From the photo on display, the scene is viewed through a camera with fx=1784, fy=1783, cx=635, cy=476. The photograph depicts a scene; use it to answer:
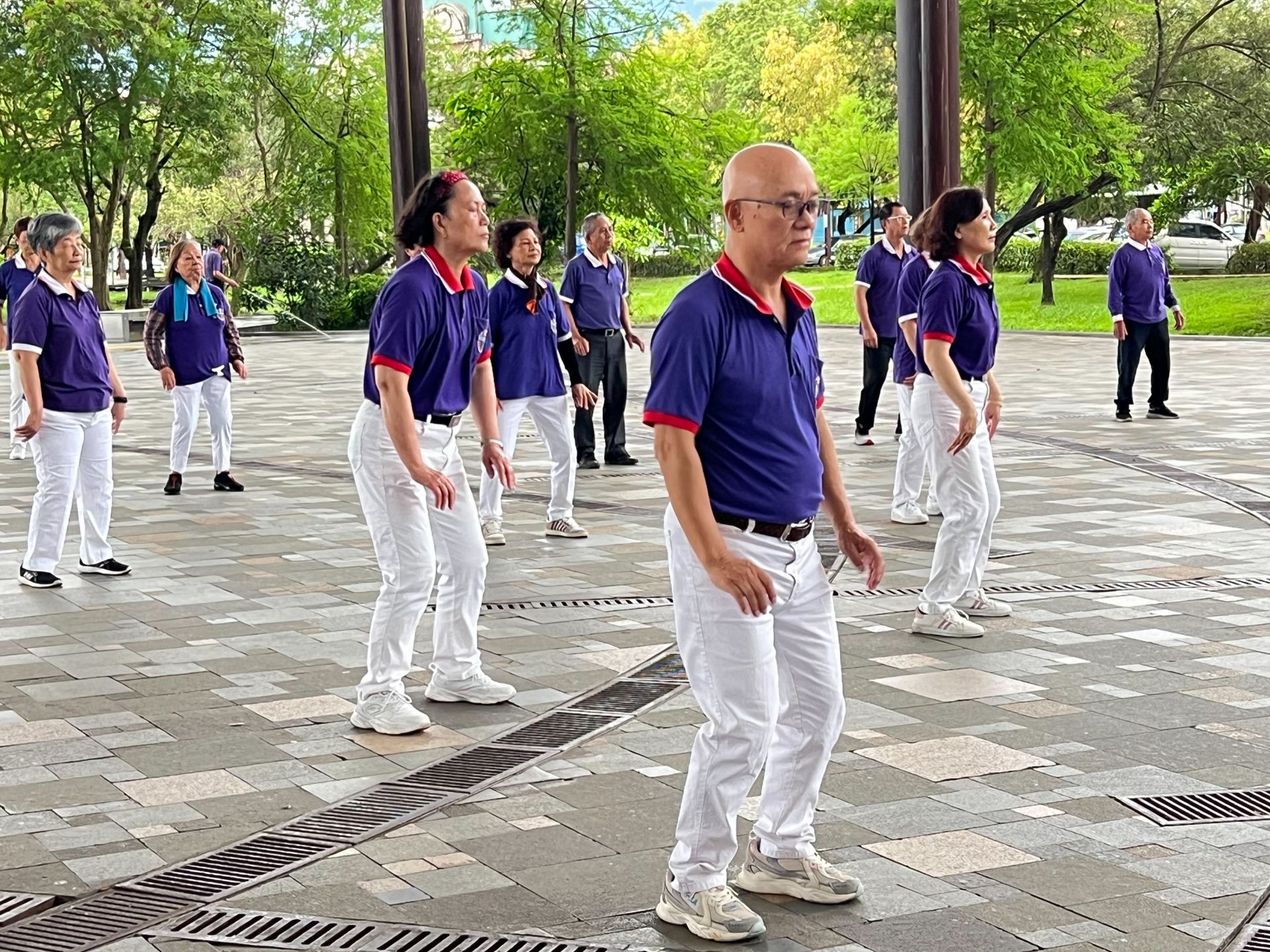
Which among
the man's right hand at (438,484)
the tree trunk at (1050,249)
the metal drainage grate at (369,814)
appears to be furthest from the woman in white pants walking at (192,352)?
the tree trunk at (1050,249)

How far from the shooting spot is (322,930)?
4.41 m

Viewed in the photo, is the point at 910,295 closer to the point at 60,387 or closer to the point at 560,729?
the point at 60,387

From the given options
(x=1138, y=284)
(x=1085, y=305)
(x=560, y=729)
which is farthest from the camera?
(x=1085, y=305)

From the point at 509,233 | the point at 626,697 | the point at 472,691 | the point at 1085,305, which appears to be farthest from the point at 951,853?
the point at 1085,305

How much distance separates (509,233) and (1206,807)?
6.88m

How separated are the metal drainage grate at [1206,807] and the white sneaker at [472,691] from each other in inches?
94.3

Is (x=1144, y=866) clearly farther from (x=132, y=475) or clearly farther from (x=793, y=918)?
(x=132, y=475)

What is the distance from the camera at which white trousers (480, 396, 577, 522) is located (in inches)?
427

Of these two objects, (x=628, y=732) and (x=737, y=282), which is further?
(x=628, y=732)

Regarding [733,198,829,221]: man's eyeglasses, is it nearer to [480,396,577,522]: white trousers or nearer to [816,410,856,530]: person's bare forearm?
[816,410,856,530]: person's bare forearm

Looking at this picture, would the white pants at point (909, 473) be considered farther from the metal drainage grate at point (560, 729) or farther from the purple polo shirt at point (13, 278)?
the purple polo shirt at point (13, 278)

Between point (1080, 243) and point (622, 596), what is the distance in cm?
4117

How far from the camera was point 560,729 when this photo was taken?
629 cm

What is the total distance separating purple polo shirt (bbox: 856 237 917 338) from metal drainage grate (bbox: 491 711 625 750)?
28.7 feet
